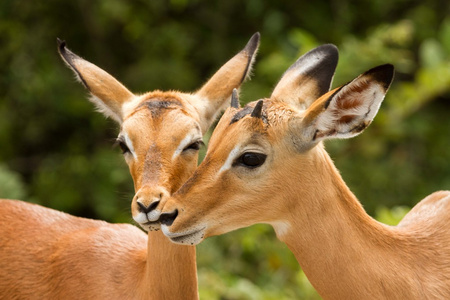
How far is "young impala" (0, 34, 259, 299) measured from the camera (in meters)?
4.19

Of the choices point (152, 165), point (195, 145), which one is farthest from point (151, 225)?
point (195, 145)

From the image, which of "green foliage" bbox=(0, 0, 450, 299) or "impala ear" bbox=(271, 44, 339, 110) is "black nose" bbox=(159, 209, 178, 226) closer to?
"impala ear" bbox=(271, 44, 339, 110)

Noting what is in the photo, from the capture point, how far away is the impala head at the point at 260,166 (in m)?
3.54

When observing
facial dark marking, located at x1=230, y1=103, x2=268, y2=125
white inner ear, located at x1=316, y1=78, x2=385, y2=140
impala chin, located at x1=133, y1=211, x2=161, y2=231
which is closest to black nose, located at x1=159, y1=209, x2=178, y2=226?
impala chin, located at x1=133, y1=211, x2=161, y2=231

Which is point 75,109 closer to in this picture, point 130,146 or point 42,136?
point 42,136

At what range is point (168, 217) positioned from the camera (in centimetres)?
355

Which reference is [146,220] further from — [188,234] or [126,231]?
[126,231]

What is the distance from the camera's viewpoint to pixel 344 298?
367cm

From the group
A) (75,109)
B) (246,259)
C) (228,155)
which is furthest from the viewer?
(75,109)

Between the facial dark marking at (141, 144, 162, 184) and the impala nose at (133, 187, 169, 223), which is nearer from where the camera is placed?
the impala nose at (133, 187, 169, 223)

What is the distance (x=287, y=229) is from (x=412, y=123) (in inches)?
224

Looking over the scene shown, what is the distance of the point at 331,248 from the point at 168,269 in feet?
3.45

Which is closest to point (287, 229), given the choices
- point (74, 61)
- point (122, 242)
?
point (122, 242)

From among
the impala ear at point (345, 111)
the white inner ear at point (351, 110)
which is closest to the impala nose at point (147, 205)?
the impala ear at point (345, 111)
